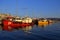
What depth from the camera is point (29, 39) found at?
3161cm

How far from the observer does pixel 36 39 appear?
31.2 m

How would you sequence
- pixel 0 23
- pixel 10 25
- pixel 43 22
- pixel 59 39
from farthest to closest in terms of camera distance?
pixel 43 22 → pixel 0 23 → pixel 10 25 → pixel 59 39

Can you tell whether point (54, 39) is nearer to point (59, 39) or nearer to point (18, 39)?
point (59, 39)

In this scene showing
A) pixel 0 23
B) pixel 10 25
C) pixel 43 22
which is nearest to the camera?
pixel 10 25

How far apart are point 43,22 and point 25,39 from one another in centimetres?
7060

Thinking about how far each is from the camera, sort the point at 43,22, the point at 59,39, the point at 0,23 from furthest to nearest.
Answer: the point at 43,22 → the point at 0,23 → the point at 59,39

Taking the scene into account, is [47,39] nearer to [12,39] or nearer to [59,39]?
[59,39]

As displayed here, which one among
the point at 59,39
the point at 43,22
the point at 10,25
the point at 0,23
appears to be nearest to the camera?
the point at 59,39

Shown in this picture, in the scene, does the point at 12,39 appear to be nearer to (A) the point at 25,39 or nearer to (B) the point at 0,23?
(A) the point at 25,39

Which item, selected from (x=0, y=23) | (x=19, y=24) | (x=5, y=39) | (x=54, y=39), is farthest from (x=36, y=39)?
(x=0, y=23)

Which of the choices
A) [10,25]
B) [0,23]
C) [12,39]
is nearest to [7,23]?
[10,25]

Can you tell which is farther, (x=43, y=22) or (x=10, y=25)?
(x=43, y=22)

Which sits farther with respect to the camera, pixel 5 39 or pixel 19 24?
pixel 19 24

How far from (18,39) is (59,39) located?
298 inches
